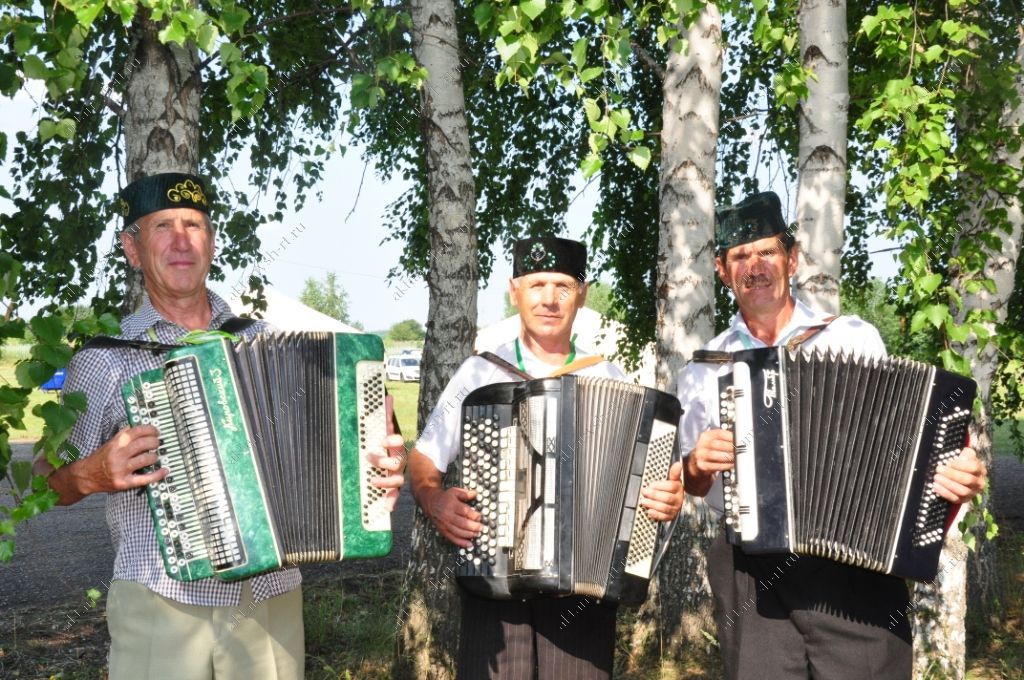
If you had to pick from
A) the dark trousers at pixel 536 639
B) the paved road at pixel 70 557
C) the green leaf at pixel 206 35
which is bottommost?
the paved road at pixel 70 557

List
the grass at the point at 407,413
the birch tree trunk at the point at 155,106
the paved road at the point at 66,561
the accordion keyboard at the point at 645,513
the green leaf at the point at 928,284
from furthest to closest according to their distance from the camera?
the grass at the point at 407,413 < the paved road at the point at 66,561 < the green leaf at the point at 928,284 < the birch tree trunk at the point at 155,106 < the accordion keyboard at the point at 645,513

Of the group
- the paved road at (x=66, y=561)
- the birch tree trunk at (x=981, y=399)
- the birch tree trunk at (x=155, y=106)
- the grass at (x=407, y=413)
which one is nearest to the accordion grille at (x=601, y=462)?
the birch tree trunk at (x=155, y=106)

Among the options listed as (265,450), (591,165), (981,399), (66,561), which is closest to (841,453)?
(591,165)

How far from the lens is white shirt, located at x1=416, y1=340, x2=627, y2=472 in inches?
127

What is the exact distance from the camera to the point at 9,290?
231 cm

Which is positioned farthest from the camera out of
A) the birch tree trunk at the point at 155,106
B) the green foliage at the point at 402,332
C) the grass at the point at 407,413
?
the green foliage at the point at 402,332

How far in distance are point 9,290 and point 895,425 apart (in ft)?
7.84

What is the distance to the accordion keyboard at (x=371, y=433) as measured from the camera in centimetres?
268

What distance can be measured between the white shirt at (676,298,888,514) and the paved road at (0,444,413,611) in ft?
15.3

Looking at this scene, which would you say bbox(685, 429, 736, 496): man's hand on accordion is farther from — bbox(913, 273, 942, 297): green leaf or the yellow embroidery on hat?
bbox(913, 273, 942, 297): green leaf

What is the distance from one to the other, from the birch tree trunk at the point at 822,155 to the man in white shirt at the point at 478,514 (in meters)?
1.52

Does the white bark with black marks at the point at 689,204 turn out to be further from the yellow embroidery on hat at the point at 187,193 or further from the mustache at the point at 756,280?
the yellow embroidery on hat at the point at 187,193

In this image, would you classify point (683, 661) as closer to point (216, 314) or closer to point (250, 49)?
point (216, 314)

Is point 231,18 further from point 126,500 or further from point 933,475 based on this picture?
point 933,475
